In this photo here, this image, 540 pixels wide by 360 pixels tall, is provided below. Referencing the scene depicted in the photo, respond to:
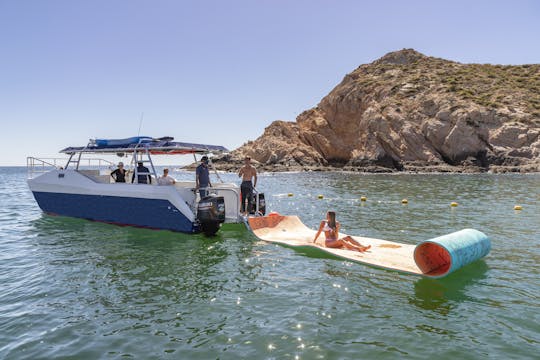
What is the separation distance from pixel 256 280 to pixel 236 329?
2.33m

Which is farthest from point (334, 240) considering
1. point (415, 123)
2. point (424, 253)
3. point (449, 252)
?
point (415, 123)

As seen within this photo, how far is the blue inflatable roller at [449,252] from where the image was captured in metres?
8.08

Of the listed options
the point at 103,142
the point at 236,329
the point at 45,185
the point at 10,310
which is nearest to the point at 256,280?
the point at 236,329

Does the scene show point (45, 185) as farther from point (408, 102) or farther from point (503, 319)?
point (408, 102)

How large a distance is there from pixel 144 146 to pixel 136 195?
67.0 inches

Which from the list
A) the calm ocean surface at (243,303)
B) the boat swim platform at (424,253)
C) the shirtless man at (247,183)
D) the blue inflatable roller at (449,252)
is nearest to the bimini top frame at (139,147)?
the shirtless man at (247,183)

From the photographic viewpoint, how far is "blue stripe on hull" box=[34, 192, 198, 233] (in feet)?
40.9

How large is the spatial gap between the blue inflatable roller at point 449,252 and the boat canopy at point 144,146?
25.5 feet

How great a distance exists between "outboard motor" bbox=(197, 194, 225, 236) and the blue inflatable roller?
6006mm

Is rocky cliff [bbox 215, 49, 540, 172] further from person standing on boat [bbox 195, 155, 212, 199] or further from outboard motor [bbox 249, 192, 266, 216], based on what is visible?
person standing on boat [bbox 195, 155, 212, 199]

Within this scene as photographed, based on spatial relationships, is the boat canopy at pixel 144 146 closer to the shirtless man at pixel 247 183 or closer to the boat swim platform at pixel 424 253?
the shirtless man at pixel 247 183

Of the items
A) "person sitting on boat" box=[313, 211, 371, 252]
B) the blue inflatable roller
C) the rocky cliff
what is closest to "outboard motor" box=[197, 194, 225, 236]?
"person sitting on boat" box=[313, 211, 371, 252]

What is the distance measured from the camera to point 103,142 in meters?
14.4

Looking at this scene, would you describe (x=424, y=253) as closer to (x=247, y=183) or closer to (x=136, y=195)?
(x=247, y=183)
